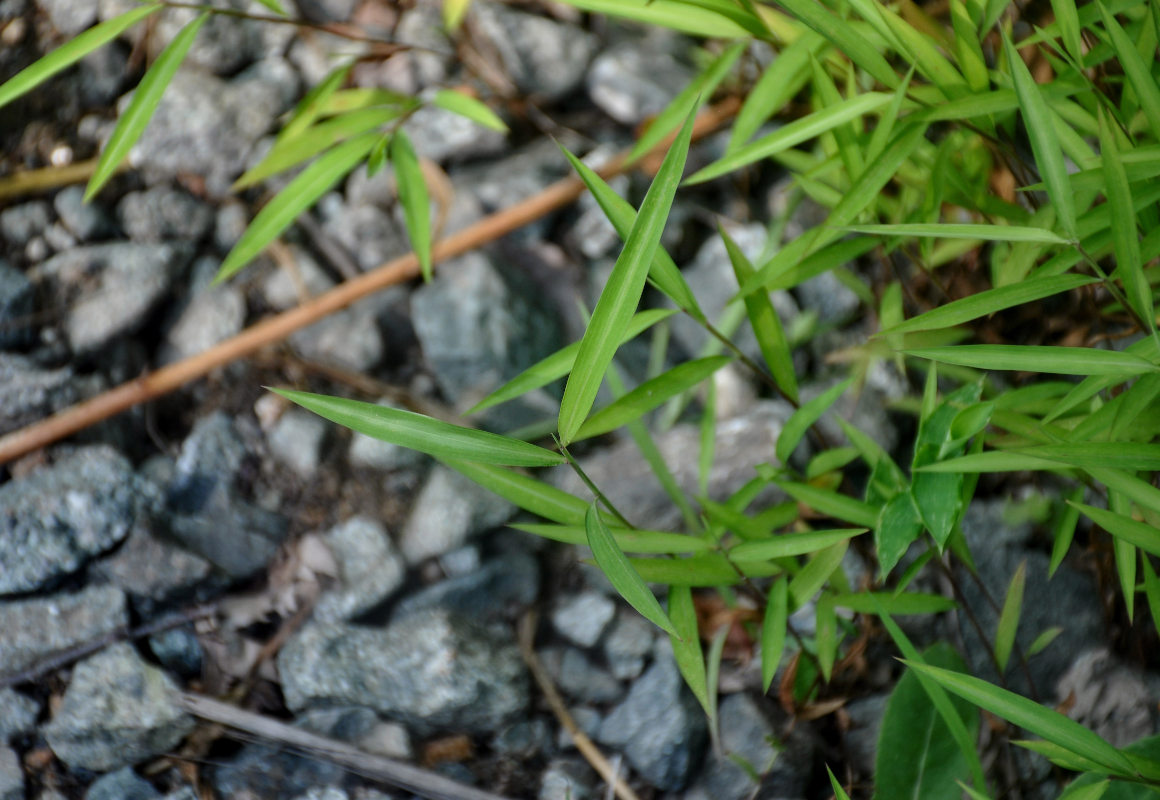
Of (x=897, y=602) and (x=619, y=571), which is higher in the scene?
(x=619, y=571)

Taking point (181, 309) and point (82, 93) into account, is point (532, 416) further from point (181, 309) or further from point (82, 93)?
point (82, 93)

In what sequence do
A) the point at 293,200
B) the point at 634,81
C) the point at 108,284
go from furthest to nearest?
the point at 634,81, the point at 108,284, the point at 293,200

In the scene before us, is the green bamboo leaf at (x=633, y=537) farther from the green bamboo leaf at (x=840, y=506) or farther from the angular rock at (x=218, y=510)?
the angular rock at (x=218, y=510)

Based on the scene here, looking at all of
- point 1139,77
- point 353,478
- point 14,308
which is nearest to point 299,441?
point 353,478

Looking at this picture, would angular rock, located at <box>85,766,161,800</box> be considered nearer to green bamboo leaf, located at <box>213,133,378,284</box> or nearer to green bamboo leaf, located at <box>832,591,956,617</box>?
green bamboo leaf, located at <box>213,133,378,284</box>

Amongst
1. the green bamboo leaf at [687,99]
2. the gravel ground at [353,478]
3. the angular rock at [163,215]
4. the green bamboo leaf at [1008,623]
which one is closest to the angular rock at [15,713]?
the gravel ground at [353,478]

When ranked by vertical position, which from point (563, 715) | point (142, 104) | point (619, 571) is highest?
point (142, 104)

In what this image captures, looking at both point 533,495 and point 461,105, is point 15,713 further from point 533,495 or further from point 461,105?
point 461,105
